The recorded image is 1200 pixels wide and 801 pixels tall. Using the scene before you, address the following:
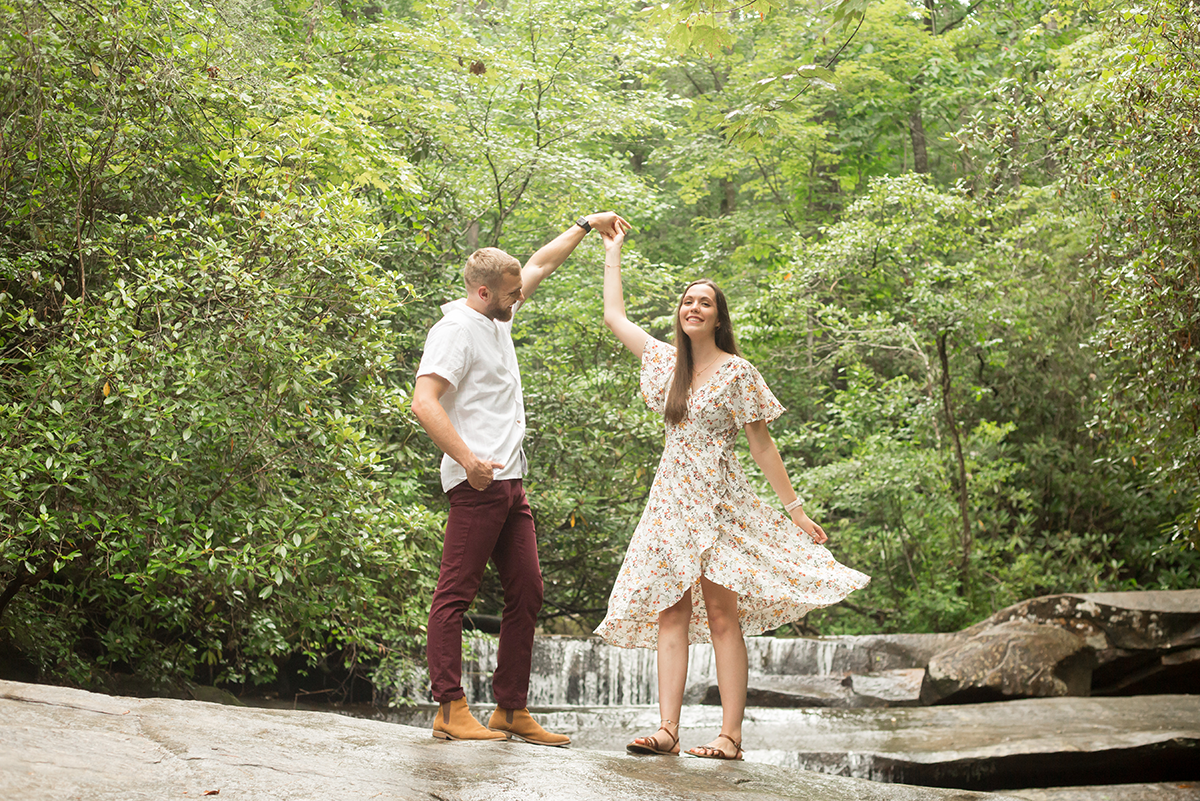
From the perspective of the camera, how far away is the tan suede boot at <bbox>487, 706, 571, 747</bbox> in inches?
155

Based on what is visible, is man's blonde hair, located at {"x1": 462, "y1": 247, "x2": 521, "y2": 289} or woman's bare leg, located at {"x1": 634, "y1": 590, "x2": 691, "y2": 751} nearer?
woman's bare leg, located at {"x1": 634, "y1": 590, "x2": 691, "y2": 751}

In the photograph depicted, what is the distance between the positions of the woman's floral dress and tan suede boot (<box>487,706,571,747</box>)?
18.7 inches

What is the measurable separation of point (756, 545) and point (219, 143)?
15.9 ft

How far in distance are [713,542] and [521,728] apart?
3.71ft

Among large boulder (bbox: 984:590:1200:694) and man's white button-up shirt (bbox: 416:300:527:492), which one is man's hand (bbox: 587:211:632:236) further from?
large boulder (bbox: 984:590:1200:694)

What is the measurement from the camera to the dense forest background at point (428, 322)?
5535 mm

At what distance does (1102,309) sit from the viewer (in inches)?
430

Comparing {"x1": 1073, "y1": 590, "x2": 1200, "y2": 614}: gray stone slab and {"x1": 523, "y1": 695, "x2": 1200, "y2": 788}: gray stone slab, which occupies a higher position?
{"x1": 1073, "y1": 590, "x2": 1200, "y2": 614}: gray stone slab

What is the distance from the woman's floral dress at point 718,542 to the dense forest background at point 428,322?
129 cm

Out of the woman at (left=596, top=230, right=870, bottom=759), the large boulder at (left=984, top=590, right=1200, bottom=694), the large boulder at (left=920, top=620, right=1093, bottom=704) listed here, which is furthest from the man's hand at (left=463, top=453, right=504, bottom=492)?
the large boulder at (left=984, top=590, right=1200, bottom=694)

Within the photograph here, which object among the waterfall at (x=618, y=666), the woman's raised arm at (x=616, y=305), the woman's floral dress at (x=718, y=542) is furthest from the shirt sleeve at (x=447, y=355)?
the waterfall at (x=618, y=666)

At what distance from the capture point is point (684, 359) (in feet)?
13.7

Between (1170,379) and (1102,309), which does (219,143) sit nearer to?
(1170,379)

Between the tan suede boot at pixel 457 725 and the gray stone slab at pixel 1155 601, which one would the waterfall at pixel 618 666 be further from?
the tan suede boot at pixel 457 725
